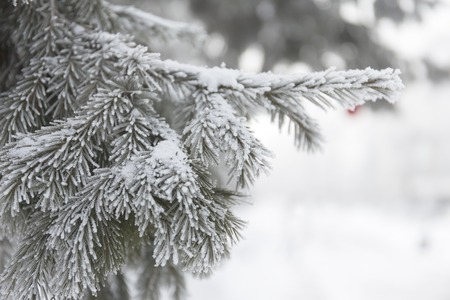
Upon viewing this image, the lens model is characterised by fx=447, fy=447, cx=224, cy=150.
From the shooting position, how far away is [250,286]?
8.59m

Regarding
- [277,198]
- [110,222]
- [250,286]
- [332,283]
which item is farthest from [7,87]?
[277,198]

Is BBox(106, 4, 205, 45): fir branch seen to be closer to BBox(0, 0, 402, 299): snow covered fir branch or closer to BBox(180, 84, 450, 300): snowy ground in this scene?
BBox(0, 0, 402, 299): snow covered fir branch

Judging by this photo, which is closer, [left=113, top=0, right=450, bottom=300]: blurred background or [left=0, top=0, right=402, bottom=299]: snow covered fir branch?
[left=0, top=0, right=402, bottom=299]: snow covered fir branch

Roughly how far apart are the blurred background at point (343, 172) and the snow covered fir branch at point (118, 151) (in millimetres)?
184

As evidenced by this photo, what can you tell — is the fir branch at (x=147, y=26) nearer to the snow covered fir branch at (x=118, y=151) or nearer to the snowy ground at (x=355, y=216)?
the snow covered fir branch at (x=118, y=151)

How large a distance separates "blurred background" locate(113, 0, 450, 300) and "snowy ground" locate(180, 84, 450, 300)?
0.15 ft

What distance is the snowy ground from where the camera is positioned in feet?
27.4

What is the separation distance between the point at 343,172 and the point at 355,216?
460cm

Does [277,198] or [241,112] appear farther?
[277,198]

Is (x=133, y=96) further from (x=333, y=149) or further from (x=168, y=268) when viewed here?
(x=333, y=149)

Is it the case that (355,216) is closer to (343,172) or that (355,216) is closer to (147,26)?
(343,172)

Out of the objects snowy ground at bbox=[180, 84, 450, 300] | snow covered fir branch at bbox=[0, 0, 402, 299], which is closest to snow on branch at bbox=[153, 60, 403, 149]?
snow covered fir branch at bbox=[0, 0, 402, 299]

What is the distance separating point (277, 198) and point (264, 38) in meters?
15.4

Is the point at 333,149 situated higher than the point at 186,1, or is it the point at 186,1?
the point at 333,149
